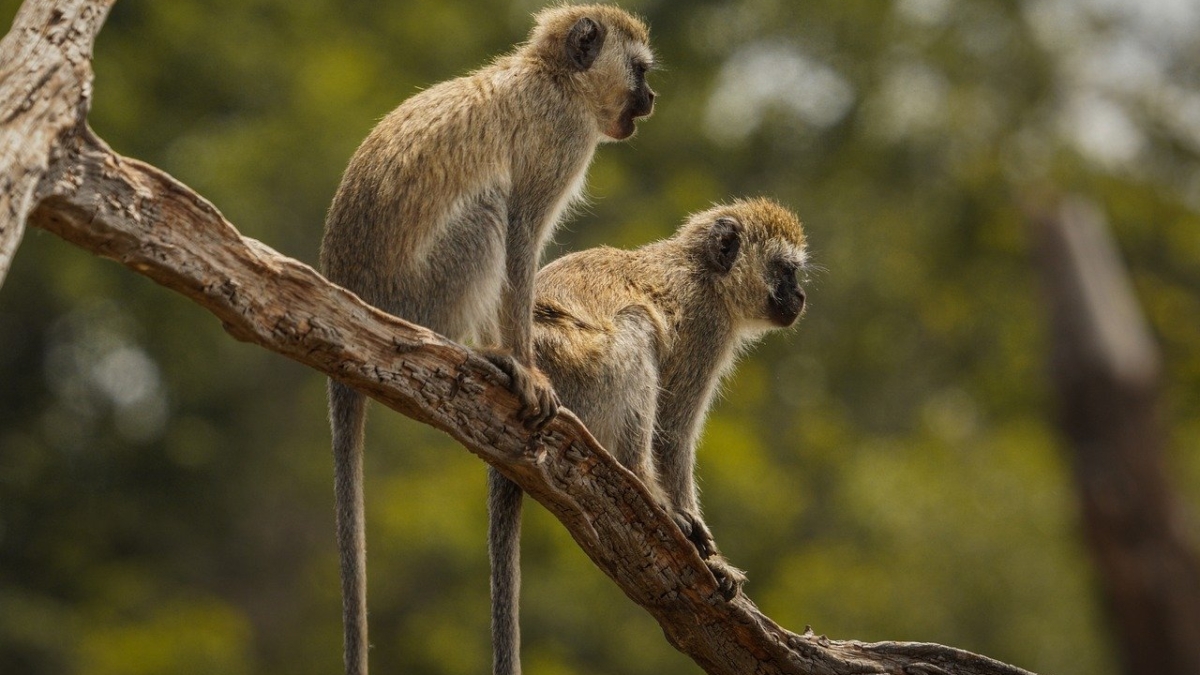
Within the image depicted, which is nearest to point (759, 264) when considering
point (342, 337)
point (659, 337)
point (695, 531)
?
point (659, 337)

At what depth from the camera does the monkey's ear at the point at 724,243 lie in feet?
22.8

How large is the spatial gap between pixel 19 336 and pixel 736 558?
424 inches

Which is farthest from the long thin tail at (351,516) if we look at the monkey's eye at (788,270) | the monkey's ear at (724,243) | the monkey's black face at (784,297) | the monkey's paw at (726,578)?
the monkey's eye at (788,270)

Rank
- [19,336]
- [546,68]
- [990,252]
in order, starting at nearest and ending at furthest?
[546,68] < [19,336] < [990,252]

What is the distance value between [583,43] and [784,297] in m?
A: 1.52

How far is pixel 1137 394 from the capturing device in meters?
19.4

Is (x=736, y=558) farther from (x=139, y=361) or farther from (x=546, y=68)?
(x=546, y=68)

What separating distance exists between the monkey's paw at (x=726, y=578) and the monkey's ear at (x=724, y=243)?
165 cm

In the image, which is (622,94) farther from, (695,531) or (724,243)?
(695,531)

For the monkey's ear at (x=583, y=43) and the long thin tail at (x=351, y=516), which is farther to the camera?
the monkey's ear at (x=583, y=43)

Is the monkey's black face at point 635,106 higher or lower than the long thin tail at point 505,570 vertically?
higher

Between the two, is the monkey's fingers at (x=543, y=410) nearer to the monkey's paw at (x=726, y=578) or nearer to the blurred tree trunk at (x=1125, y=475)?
the monkey's paw at (x=726, y=578)

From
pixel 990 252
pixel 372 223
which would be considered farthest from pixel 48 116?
pixel 990 252

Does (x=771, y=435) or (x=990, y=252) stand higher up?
(x=990, y=252)
